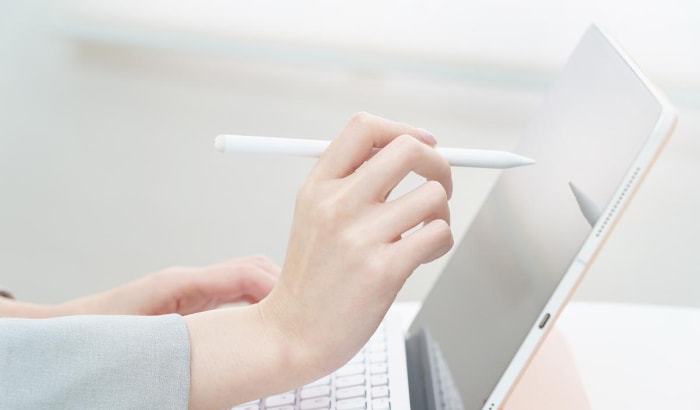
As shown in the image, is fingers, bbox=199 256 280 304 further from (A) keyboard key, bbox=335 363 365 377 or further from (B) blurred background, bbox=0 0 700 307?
(B) blurred background, bbox=0 0 700 307

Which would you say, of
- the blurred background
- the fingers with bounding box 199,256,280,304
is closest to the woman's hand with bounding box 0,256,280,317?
the fingers with bounding box 199,256,280,304

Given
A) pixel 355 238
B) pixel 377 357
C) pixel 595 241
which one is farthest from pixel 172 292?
pixel 595 241

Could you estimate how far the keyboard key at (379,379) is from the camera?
0.61 metres

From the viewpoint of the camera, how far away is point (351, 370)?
25.1 inches

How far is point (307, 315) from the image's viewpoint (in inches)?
20.1

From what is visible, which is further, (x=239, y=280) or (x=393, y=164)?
(x=239, y=280)

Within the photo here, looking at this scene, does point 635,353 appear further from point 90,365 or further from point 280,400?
point 90,365

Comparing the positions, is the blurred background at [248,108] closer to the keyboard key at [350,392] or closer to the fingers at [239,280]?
the fingers at [239,280]

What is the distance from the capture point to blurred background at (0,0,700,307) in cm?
119

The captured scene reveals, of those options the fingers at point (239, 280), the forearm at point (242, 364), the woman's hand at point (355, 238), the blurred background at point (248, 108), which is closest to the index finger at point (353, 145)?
the woman's hand at point (355, 238)

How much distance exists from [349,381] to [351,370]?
0.07 ft

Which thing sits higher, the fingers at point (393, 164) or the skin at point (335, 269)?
the fingers at point (393, 164)

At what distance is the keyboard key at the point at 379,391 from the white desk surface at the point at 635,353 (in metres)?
0.18

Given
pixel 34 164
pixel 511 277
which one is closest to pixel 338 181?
pixel 511 277
